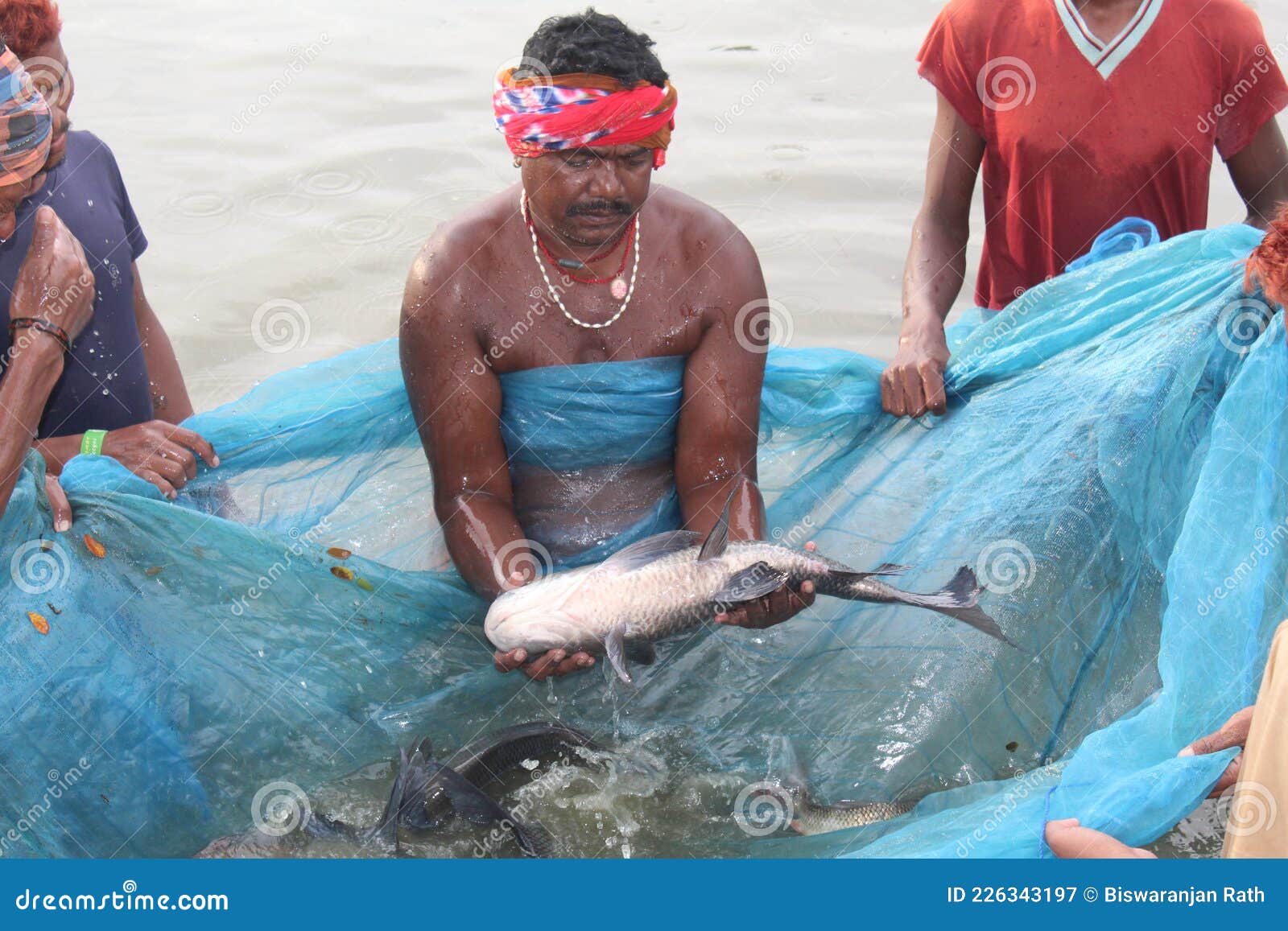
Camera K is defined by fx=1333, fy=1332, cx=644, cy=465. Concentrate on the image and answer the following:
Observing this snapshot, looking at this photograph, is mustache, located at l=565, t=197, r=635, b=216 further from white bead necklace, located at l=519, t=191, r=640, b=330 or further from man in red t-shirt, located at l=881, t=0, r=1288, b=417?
man in red t-shirt, located at l=881, t=0, r=1288, b=417

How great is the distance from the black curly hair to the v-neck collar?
1470mm

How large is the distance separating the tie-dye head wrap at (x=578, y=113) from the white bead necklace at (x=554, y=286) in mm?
314

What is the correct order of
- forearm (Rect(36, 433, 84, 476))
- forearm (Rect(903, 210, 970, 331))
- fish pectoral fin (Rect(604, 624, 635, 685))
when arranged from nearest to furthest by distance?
1. fish pectoral fin (Rect(604, 624, 635, 685))
2. forearm (Rect(36, 433, 84, 476))
3. forearm (Rect(903, 210, 970, 331))

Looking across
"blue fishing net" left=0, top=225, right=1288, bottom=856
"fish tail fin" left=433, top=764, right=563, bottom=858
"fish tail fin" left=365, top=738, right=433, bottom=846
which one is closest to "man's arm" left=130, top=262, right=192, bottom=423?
"blue fishing net" left=0, top=225, right=1288, bottom=856

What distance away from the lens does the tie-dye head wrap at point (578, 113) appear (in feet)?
11.2

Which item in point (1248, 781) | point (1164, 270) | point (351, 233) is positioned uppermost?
point (1164, 270)

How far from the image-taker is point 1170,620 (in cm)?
303

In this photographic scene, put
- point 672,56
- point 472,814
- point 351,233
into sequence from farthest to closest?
point 672,56
point 351,233
point 472,814

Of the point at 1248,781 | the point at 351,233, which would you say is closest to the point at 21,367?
the point at 1248,781

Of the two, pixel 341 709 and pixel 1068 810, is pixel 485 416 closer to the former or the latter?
pixel 341 709

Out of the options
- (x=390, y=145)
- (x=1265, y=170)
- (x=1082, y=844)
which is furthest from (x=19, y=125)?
(x=390, y=145)

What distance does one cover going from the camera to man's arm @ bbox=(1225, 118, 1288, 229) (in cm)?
424

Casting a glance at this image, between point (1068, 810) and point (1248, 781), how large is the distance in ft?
1.18

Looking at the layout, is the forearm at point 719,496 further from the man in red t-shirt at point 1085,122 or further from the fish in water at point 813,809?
the fish in water at point 813,809
